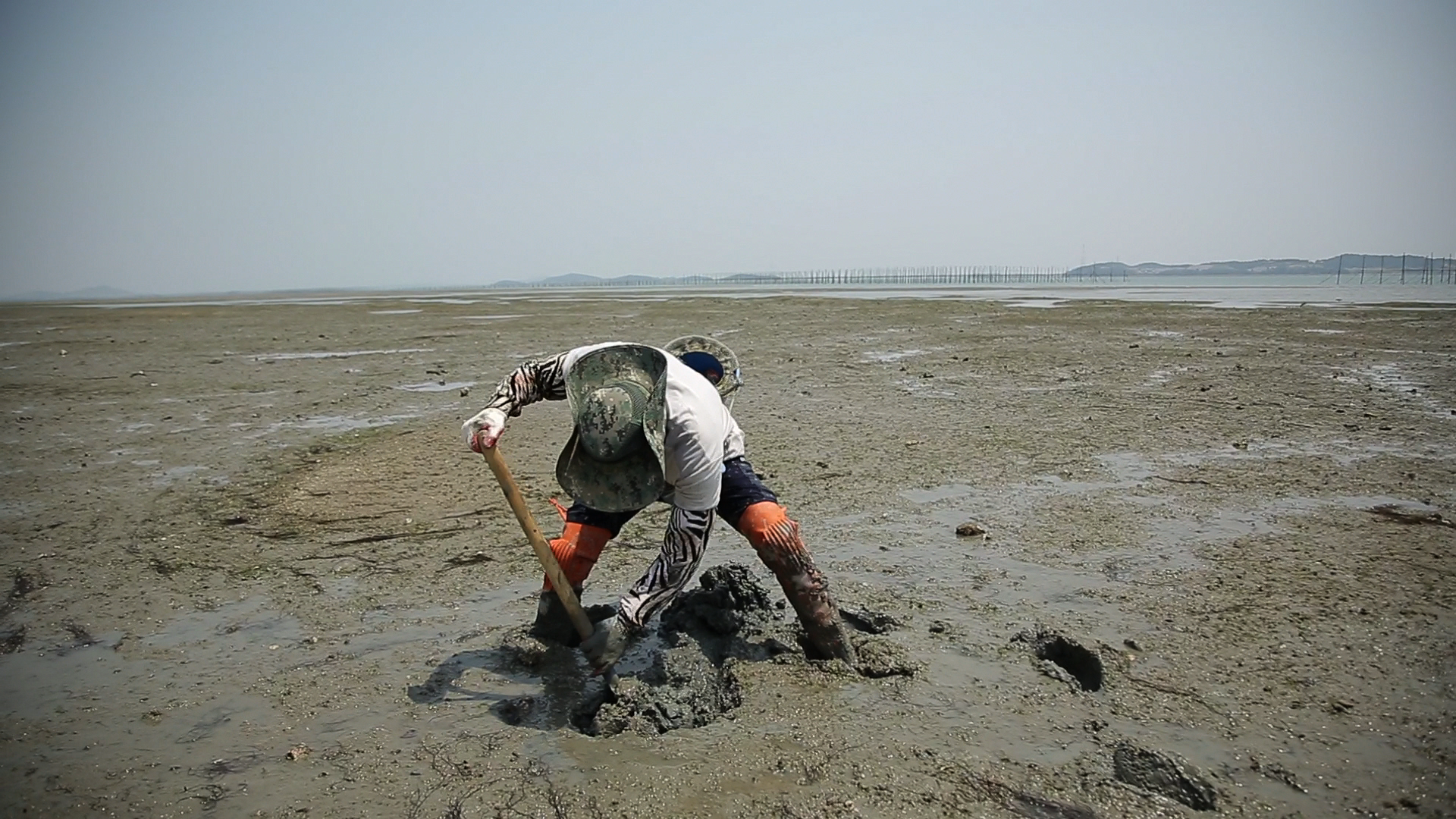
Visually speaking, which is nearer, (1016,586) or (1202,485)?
(1016,586)

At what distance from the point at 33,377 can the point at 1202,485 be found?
1550 cm

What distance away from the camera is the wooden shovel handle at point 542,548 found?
143 inches

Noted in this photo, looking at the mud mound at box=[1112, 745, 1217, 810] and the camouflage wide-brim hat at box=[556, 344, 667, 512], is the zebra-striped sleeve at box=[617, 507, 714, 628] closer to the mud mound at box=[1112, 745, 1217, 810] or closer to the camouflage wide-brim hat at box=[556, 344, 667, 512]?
the camouflage wide-brim hat at box=[556, 344, 667, 512]

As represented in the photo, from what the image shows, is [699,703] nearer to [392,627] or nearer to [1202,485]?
[392,627]

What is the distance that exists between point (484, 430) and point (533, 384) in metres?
0.37

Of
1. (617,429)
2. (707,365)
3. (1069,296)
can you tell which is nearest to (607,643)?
(617,429)

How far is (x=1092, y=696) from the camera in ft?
12.0

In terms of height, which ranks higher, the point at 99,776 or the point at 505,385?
the point at 505,385

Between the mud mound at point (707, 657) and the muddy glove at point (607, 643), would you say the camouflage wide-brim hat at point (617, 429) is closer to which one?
the muddy glove at point (607, 643)

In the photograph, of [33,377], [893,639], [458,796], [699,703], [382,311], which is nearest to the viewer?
[458,796]

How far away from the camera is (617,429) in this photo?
11.2ft

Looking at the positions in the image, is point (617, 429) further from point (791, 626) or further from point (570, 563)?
point (791, 626)

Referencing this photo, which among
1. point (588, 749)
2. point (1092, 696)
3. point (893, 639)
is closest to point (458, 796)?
point (588, 749)

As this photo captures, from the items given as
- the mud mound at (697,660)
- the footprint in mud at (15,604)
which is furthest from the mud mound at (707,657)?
the footprint in mud at (15,604)
